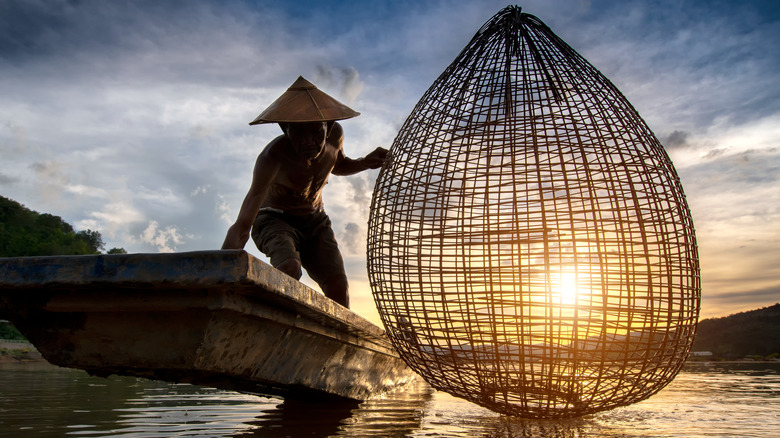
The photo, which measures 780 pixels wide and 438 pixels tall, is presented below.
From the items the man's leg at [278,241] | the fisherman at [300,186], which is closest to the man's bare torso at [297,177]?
the fisherman at [300,186]

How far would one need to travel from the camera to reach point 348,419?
3.32 m

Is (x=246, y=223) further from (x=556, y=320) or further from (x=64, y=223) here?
(x=64, y=223)

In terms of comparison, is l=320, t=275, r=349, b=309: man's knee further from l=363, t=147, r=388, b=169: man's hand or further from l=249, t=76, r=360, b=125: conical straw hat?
l=249, t=76, r=360, b=125: conical straw hat

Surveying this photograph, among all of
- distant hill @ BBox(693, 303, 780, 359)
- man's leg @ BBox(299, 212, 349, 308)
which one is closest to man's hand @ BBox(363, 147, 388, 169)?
man's leg @ BBox(299, 212, 349, 308)

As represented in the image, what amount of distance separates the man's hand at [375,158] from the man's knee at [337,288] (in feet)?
2.86

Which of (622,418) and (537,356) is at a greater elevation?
(537,356)

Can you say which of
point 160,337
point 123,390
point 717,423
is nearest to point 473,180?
point 160,337

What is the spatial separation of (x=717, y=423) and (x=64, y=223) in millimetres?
65603

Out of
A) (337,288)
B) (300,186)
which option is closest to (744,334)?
(337,288)

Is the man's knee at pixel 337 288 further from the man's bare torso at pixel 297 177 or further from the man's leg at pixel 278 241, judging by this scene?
the man's bare torso at pixel 297 177

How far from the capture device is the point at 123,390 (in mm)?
5707

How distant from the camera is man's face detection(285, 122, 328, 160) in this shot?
3.52 metres

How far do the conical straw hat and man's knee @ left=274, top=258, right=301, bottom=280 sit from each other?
42.7 inches

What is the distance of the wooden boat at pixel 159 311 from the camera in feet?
6.68
